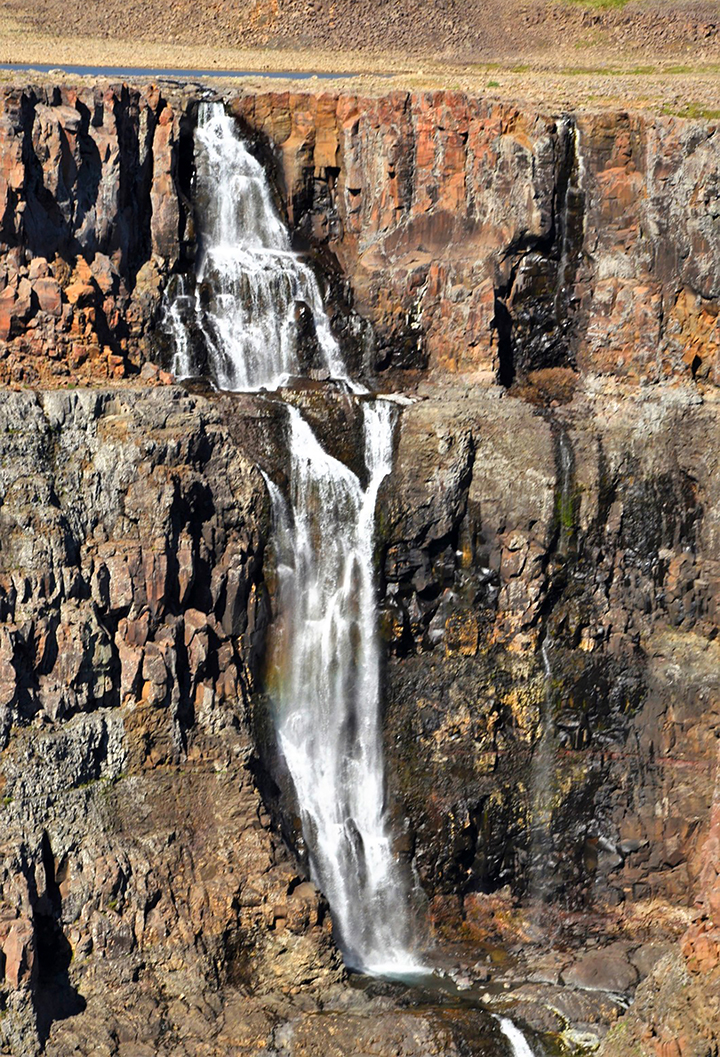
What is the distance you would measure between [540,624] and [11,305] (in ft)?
61.7

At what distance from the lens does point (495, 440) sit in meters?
53.8

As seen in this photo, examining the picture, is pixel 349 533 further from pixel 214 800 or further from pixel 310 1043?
pixel 310 1043

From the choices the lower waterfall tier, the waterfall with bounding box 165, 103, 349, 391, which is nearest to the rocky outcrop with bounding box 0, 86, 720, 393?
the waterfall with bounding box 165, 103, 349, 391

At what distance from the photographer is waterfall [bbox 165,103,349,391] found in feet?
182

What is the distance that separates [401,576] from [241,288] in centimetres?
1076

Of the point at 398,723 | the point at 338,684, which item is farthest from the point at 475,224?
the point at 398,723

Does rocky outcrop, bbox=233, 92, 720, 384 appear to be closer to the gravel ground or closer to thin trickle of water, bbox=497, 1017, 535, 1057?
the gravel ground

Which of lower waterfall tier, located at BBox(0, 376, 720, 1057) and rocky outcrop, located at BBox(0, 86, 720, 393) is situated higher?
rocky outcrop, located at BBox(0, 86, 720, 393)

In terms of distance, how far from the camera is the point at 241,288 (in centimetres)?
5603

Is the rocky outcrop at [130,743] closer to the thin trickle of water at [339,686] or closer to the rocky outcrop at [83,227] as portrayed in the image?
the thin trickle of water at [339,686]

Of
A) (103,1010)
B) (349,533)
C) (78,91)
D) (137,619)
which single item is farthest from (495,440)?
(103,1010)

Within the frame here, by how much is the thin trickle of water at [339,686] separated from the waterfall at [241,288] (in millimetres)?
4031

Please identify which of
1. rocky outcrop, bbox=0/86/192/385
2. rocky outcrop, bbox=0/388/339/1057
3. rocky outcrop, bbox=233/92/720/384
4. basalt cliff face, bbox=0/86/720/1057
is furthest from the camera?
rocky outcrop, bbox=233/92/720/384

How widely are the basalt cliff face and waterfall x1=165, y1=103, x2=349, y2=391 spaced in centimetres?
62
